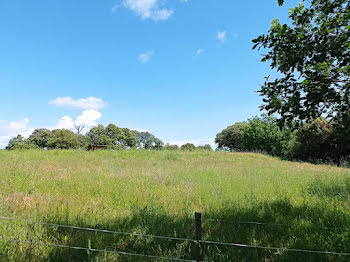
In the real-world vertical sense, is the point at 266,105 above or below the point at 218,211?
above

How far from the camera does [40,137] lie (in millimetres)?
71062

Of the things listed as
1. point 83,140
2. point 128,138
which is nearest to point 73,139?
point 83,140

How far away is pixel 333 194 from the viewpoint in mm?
6801

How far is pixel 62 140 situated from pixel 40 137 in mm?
12617

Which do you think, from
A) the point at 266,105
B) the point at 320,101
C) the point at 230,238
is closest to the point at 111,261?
the point at 230,238

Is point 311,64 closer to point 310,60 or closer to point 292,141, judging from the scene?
point 310,60

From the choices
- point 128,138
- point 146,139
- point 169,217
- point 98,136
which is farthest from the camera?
point 146,139

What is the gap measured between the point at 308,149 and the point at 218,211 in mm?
28135

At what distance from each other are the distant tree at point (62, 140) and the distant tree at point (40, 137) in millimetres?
4796

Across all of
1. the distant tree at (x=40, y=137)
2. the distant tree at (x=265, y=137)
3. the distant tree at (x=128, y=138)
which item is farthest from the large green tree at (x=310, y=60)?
the distant tree at (x=128, y=138)

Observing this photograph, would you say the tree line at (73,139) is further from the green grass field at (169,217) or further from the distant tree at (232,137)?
the green grass field at (169,217)

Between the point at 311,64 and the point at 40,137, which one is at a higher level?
the point at 40,137

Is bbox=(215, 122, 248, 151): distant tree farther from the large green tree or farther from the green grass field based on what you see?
the large green tree

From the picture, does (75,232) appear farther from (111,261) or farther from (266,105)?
(266,105)
